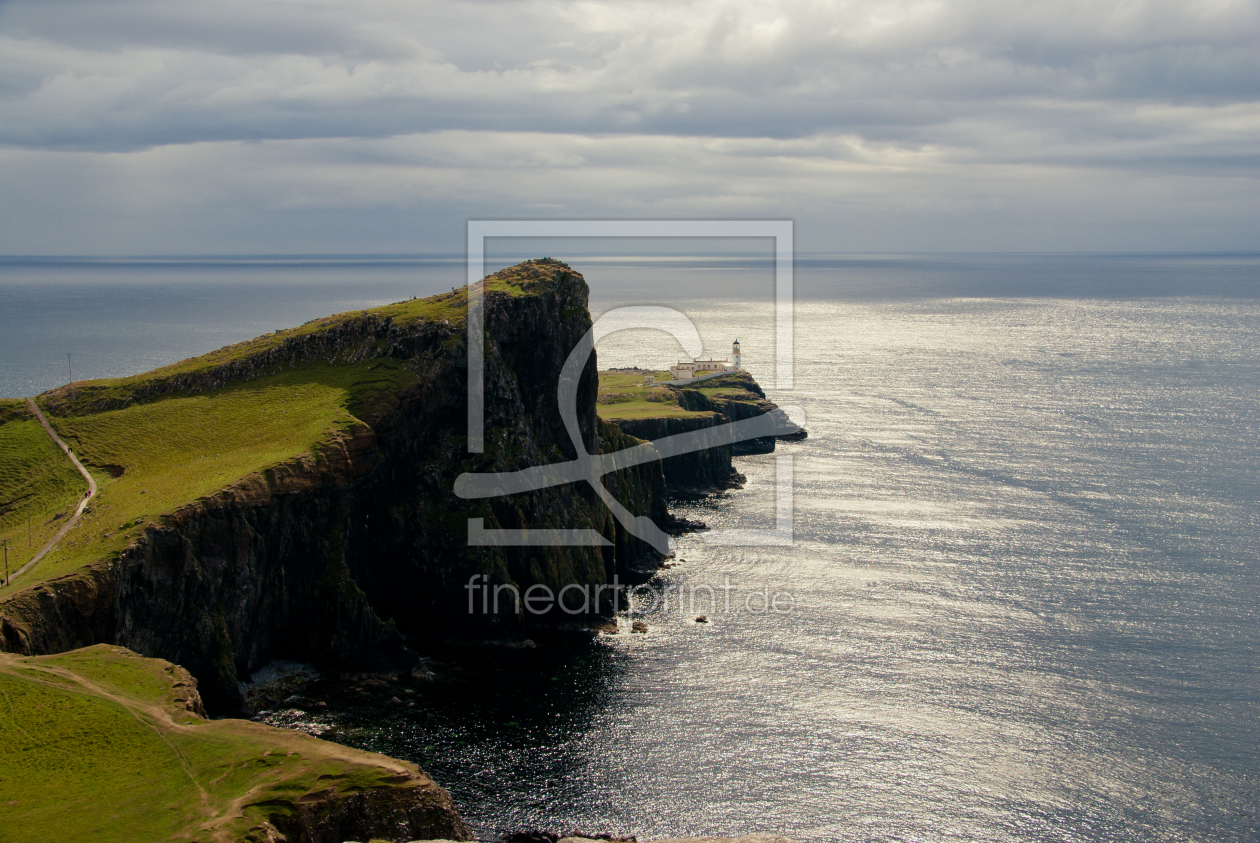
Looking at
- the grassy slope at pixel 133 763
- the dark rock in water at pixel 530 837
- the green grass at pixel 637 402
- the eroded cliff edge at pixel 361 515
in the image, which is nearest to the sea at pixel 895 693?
the dark rock in water at pixel 530 837

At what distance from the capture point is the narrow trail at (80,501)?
70500 mm

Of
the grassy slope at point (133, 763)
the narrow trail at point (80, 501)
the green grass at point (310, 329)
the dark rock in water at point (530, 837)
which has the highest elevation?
the green grass at point (310, 329)

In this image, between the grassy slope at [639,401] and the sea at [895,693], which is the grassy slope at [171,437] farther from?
the grassy slope at [639,401]

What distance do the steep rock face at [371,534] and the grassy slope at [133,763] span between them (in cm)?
927

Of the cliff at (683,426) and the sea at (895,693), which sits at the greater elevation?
the cliff at (683,426)

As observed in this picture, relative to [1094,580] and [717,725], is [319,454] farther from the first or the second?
[1094,580]

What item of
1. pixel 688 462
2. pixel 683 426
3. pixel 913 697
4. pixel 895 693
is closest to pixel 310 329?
pixel 688 462

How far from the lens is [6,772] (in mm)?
48406

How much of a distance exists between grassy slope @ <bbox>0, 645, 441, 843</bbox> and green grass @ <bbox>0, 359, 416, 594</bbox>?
16.5 metres

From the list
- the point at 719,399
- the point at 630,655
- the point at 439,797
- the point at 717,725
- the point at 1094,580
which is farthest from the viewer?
the point at 719,399

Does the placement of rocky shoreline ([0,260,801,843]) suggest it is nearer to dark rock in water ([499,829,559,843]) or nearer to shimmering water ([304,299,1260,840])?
shimmering water ([304,299,1260,840])

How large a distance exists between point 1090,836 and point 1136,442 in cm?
13401

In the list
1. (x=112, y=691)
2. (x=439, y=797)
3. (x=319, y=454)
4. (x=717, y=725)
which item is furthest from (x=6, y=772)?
(x=717, y=725)

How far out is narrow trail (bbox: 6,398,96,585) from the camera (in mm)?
70500
